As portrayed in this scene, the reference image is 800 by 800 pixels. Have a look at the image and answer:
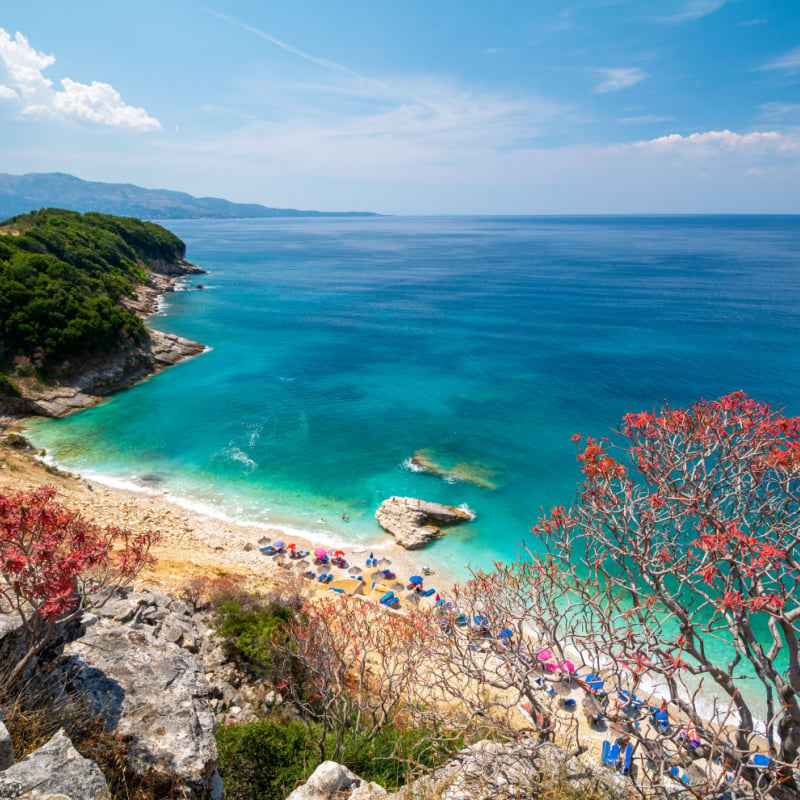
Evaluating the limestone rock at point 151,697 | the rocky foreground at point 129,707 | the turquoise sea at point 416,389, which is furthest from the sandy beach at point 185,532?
the limestone rock at point 151,697

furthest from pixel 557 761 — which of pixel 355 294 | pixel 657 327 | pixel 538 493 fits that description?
pixel 355 294

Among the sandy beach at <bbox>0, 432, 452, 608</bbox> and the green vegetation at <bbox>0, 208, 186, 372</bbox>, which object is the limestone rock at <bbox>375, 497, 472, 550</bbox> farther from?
the green vegetation at <bbox>0, 208, 186, 372</bbox>

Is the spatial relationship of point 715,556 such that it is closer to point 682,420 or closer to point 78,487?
point 682,420

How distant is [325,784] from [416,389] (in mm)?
43402

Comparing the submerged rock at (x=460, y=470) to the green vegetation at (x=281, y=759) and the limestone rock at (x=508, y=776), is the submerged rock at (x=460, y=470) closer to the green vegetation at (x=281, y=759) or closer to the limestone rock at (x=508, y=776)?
the green vegetation at (x=281, y=759)

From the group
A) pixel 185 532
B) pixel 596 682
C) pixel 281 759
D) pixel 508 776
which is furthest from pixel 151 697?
pixel 185 532

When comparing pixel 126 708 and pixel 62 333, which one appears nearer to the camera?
pixel 126 708

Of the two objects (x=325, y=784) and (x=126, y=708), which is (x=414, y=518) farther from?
(x=325, y=784)

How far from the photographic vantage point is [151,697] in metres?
10.6

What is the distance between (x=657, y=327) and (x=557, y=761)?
74943 mm

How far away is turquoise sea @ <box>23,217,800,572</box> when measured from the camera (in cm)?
3431

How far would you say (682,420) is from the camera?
1255 cm

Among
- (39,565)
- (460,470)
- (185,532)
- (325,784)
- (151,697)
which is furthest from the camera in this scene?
(460,470)

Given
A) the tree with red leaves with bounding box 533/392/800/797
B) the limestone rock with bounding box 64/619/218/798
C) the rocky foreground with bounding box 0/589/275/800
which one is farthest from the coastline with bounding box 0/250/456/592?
the tree with red leaves with bounding box 533/392/800/797
